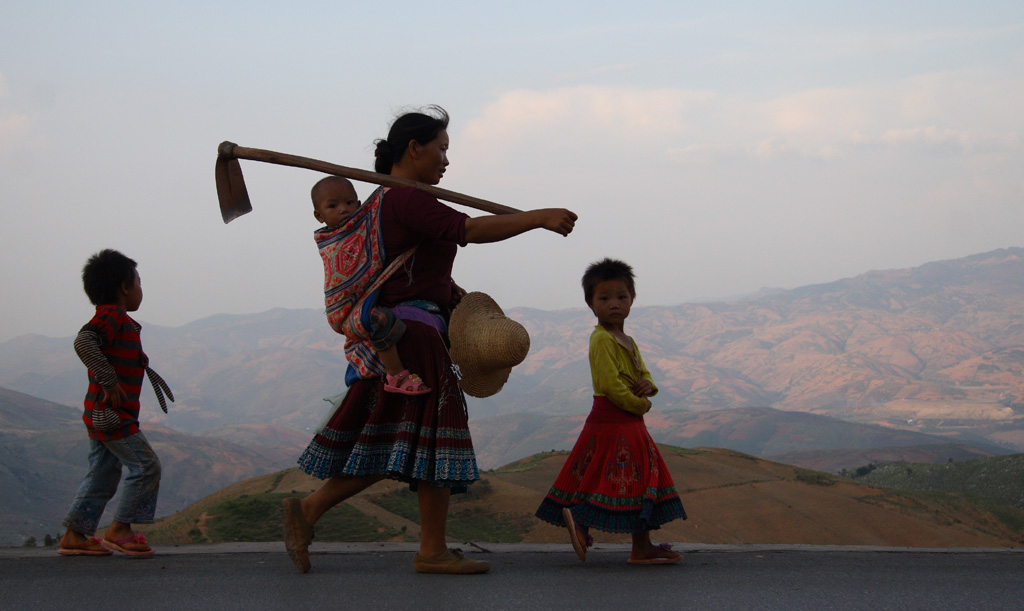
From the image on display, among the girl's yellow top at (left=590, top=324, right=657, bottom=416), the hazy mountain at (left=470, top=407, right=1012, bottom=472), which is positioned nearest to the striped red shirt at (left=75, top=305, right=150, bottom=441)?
the girl's yellow top at (left=590, top=324, right=657, bottom=416)

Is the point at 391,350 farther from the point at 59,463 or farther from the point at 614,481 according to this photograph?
the point at 59,463

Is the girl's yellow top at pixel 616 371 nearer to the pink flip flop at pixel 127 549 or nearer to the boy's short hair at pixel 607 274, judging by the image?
Answer: the boy's short hair at pixel 607 274

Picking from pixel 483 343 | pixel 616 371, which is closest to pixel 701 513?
pixel 616 371

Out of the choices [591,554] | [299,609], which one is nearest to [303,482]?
[591,554]

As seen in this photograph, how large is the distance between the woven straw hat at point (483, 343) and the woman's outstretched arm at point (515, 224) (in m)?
0.45

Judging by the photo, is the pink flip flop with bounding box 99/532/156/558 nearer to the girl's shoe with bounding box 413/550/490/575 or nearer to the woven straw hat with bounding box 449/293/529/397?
the girl's shoe with bounding box 413/550/490/575

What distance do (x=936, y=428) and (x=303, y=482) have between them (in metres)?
62.2

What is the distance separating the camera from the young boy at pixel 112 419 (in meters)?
4.62

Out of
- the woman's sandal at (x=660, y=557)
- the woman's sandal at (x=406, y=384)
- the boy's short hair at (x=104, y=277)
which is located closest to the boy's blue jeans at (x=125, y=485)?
the boy's short hair at (x=104, y=277)

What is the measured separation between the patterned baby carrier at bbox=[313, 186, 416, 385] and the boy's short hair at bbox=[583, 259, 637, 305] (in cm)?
123

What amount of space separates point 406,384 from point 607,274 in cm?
146

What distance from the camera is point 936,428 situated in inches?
2442

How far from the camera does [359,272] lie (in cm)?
405

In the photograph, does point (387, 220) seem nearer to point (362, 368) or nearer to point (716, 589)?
point (362, 368)
